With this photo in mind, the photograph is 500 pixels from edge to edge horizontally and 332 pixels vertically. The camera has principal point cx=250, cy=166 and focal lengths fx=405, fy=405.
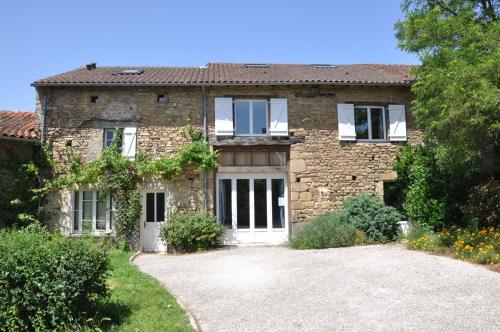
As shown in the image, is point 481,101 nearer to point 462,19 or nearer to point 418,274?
point 462,19

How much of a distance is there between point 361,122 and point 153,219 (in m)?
7.49

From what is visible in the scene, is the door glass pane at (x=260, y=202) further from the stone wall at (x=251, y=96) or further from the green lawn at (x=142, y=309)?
the green lawn at (x=142, y=309)

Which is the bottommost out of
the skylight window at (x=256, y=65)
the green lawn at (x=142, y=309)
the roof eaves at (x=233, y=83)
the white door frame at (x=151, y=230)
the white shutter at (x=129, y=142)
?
the green lawn at (x=142, y=309)

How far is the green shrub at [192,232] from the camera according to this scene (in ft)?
37.9

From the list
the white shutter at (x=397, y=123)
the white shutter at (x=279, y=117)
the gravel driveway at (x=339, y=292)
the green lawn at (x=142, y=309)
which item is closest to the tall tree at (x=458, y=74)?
the white shutter at (x=397, y=123)

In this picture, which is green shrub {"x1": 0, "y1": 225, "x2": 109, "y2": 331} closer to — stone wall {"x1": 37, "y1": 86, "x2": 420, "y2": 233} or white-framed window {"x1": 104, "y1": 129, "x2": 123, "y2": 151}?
stone wall {"x1": 37, "y1": 86, "x2": 420, "y2": 233}

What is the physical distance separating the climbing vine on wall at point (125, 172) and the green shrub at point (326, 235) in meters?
3.47

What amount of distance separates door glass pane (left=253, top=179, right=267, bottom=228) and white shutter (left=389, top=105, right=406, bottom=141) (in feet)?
14.8

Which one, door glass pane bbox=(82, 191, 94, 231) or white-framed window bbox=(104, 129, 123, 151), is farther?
white-framed window bbox=(104, 129, 123, 151)

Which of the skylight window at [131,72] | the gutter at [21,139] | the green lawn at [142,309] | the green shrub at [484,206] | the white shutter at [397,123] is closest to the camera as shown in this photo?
the green lawn at [142,309]

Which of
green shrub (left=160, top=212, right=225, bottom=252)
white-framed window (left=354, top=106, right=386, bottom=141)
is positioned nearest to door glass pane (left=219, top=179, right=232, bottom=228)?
green shrub (left=160, top=212, right=225, bottom=252)

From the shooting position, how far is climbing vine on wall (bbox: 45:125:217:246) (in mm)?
12172

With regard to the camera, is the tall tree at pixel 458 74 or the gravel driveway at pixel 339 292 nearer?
the gravel driveway at pixel 339 292

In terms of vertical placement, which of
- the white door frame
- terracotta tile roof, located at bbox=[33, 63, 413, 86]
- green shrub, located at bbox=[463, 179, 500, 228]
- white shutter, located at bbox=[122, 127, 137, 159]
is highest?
terracotta tile roof, located at bbox=[33, 63, 413, 86]
